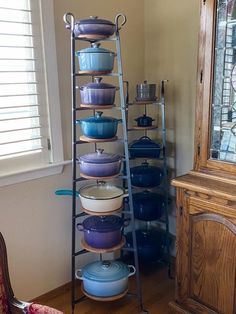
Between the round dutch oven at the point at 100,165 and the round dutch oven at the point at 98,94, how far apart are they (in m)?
0.29

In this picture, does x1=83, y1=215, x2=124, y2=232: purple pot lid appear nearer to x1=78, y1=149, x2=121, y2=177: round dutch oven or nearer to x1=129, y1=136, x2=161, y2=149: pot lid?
x1=78, y1=149, x2=121, y2=177: round dutch oven

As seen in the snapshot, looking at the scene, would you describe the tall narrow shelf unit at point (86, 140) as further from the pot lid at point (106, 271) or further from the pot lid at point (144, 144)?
the pot lid at point (144, 144)

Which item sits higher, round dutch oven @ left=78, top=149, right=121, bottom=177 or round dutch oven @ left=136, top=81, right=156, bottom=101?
round dutch oven @ left=136, top=81, right=156, bottom=101

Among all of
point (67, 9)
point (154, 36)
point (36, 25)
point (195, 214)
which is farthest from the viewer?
point (154, 36)

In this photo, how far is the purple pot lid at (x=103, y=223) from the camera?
1.95 meters

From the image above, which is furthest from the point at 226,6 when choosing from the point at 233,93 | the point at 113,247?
the point at 113,247

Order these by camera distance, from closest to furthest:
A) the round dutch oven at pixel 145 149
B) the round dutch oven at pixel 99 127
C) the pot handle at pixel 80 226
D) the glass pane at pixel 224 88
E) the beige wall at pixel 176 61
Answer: the glass pane at pixel 224 88
the round dutch oven at pixel 99 127
the pot handle at pixel 80 226
the beige wall at pixel 176 61
the round dutch oven at pixel 145 149

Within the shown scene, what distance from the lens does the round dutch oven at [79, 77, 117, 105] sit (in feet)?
5.86

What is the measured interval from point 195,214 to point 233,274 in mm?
320

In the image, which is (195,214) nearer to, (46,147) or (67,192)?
(67,192)

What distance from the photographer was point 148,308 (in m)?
2.08

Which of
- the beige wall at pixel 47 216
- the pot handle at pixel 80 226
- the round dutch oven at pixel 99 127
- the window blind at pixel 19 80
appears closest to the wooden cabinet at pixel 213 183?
the round dutch oven at pixel 99 127

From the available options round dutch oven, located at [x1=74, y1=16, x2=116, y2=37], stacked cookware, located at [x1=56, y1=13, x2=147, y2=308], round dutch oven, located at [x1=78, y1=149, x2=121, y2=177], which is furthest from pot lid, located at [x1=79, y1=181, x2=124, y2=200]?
round dutch oven, located at [x1=74, y1=16, x2=116, y2=37]

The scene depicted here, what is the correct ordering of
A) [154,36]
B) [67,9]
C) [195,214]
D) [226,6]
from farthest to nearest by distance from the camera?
1. [154,36]
2. [67,9]
3. [195,214]
4. [226,6]
